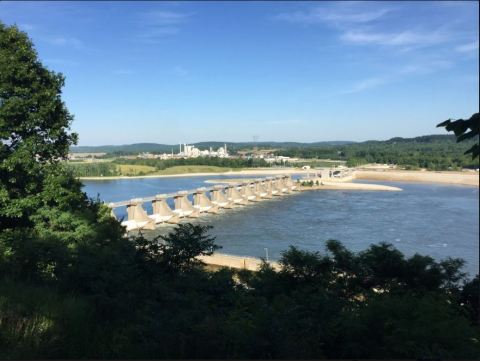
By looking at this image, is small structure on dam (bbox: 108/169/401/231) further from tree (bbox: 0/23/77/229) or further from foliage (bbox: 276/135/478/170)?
foliage (bbox: 276/135/478/170)

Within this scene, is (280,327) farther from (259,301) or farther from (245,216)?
(245,216)

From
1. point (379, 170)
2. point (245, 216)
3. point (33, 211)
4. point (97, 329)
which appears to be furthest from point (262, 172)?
point (97, 329)

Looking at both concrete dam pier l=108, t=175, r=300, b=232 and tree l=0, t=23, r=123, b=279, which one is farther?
concrete dam pier l=108, t=175, r=300, b=232

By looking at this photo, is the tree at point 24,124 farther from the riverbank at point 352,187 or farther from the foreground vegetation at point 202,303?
the riverbank at point 352,187

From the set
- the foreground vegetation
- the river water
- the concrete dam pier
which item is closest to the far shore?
the river water

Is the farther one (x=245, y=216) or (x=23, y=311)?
(x=245, y=216)

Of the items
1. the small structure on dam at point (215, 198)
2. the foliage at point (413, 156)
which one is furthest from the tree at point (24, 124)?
the foliage at point (413, 156)

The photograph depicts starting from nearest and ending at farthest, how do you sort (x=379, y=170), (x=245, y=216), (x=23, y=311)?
(x=23, y=311), (x=245, y=216), (x=379, y=170)
